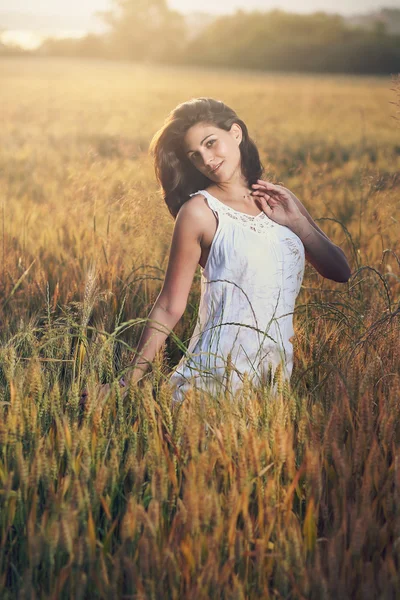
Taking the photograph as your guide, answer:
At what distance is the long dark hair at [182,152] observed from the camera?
1980 mm

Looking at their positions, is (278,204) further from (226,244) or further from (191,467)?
(191,467)

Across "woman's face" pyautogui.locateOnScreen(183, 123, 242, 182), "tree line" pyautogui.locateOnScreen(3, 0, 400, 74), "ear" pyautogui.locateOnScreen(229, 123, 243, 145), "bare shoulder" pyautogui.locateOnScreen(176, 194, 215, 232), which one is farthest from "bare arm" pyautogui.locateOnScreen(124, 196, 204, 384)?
"tree line" pyautogui.locateOnScreen(3, 0, 400, 74)

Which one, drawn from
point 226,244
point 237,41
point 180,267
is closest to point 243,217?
point 226,244

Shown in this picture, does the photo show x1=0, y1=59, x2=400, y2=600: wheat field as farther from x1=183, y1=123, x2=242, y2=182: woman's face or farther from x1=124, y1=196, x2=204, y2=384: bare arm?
x1=183, y1=123, x2=242, y2=182: woman's face

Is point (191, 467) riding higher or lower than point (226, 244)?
lower

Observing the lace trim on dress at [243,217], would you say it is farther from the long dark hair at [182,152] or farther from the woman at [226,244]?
the long dark hair at [182,152]

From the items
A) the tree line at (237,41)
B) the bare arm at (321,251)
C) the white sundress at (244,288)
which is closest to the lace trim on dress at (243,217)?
the white sundress at (244,288)

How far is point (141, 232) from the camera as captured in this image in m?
2.55

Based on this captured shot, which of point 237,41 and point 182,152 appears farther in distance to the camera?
point 237,41

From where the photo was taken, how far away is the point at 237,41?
5750 cm

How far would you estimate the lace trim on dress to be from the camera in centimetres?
194

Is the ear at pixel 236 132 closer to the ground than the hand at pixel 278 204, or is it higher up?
A: higher up

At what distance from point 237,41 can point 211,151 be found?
59237 mm

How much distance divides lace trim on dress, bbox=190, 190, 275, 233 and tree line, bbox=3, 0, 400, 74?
50.3 metres
